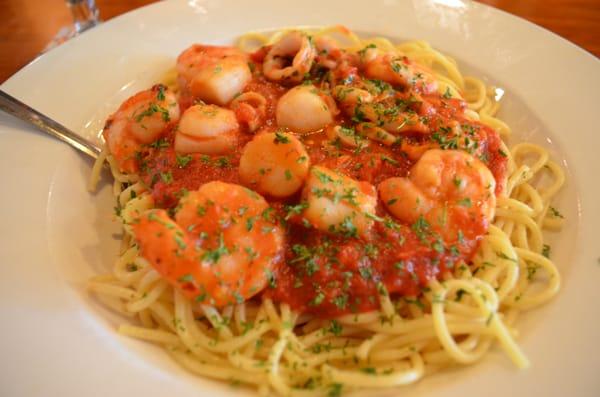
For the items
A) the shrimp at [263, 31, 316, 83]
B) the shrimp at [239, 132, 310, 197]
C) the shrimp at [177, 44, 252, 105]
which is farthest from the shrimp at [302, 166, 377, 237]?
the shrimp at [263, 31, 316, 83]

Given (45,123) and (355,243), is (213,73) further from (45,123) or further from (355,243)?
(355,243)

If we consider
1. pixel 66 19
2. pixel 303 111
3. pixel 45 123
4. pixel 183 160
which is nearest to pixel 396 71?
pixel 303 111

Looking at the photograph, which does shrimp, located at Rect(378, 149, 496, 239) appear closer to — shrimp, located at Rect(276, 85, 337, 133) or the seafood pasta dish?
the seafood pasta dish

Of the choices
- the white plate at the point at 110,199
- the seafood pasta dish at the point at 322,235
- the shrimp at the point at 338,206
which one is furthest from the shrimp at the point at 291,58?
the shrimp at the point at 338,206

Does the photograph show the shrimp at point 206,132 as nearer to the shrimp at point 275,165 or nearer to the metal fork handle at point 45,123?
the shrimp at point 275,165

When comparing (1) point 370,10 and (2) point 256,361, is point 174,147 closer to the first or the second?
(2) point 256,361

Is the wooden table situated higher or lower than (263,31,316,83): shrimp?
lower

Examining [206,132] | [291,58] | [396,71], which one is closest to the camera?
[206,132]
